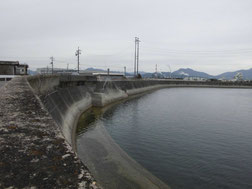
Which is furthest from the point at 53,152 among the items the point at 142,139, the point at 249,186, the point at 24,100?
the point at 142,139

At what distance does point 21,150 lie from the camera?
3.93 m

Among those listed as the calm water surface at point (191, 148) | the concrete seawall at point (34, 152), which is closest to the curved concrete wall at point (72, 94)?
the calm water surface at point (191, 148)

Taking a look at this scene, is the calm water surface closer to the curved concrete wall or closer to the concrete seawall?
the curved concrete wall

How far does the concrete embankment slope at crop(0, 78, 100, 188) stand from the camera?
3057 millimetres

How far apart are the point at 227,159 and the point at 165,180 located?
6.54 metres

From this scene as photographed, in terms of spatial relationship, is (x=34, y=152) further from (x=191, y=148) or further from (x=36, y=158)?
(x=191, y=148)

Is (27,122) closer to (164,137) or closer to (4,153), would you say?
Answer: (4,153)

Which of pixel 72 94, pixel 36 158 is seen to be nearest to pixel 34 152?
pixel 36 158

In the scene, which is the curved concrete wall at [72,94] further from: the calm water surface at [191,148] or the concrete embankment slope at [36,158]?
the concrete embankment slope at [36,158]

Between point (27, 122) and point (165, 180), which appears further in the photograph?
point (165, 180)

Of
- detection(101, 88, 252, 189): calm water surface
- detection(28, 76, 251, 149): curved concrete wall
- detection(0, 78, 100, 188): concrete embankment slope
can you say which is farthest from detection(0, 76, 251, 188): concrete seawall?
detection(28, 76, 251, 149): curved concrete wall

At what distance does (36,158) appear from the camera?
370 cm

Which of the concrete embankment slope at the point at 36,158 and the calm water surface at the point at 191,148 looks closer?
the concrete embankment slope at the point at 36,158

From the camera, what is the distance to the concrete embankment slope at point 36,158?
3.06 meters
